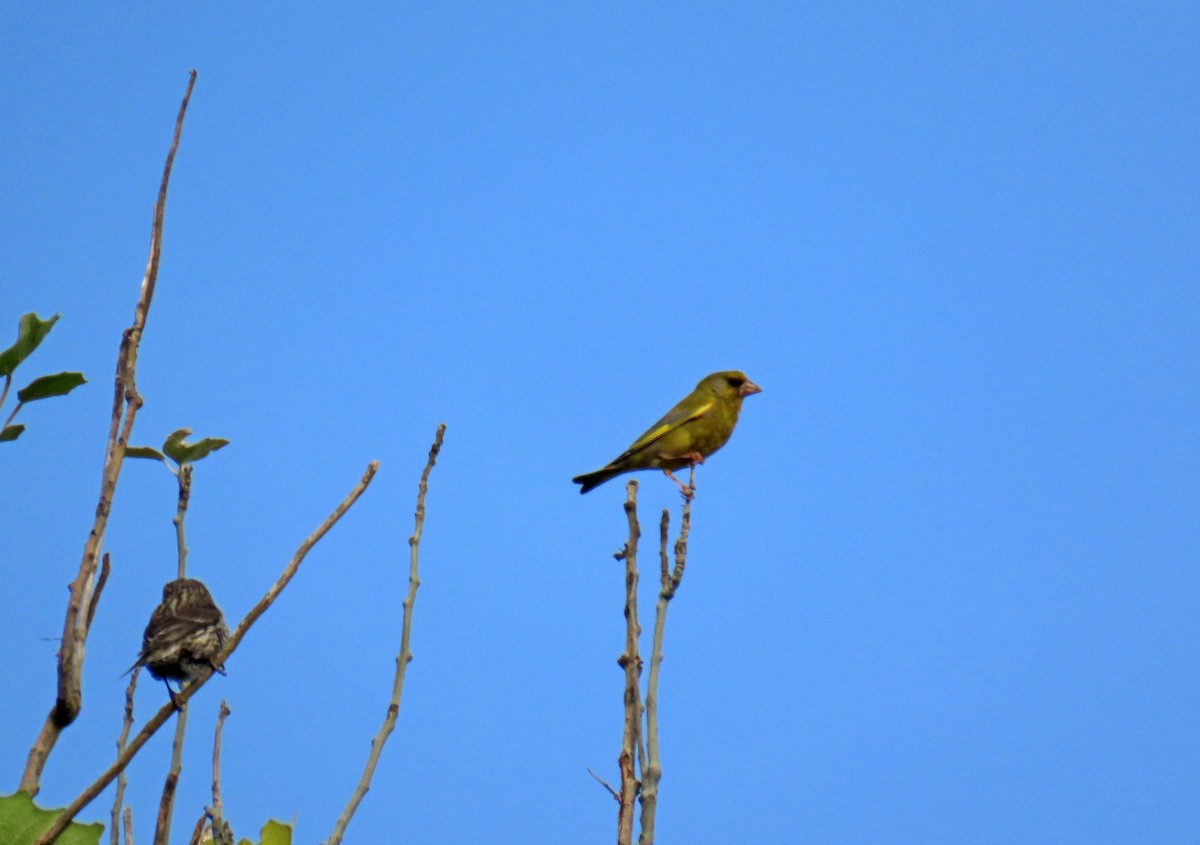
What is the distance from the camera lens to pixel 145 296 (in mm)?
2035

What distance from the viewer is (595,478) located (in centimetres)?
1045

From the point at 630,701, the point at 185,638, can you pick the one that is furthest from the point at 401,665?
the point at 185,638

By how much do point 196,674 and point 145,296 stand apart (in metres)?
2.41

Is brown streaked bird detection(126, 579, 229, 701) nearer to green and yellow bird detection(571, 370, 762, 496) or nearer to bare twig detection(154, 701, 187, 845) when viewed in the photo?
bare twig detection(154, 701, 187, 845)

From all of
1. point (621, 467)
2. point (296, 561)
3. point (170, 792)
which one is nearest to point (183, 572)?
point (170, 792)

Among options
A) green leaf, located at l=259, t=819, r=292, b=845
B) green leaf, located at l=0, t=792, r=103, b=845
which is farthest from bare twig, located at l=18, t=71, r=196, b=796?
green leaf, located at l=259, t=819, r=292, b=845

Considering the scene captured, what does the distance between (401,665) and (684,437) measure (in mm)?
7415

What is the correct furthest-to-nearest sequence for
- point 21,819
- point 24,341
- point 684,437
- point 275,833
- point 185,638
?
point 684,437
point 185,638
point 275,833
point 24,341
point 21,819

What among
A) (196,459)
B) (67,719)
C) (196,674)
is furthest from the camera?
(196,674)

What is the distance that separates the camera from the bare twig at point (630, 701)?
258cm

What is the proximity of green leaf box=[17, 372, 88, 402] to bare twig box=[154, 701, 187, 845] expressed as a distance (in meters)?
0.70

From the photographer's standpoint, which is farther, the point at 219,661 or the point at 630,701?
the point at 630,701

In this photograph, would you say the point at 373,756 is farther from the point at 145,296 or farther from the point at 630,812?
the point at 145,296

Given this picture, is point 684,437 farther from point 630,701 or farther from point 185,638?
point 630,701
